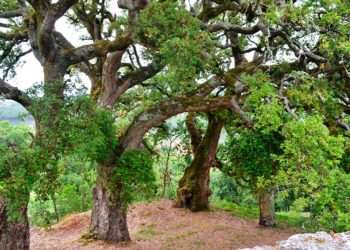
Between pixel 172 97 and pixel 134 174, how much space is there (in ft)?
6.98

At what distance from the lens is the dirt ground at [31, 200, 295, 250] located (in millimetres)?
14716

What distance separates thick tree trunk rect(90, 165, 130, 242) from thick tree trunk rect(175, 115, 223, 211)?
4669mm

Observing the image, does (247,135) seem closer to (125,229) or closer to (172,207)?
(125,229)

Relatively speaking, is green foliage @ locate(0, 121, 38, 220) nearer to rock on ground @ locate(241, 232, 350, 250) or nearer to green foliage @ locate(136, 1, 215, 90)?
green foliage @ locate(136, 1, 215, 90)

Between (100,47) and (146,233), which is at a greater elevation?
(100,47)

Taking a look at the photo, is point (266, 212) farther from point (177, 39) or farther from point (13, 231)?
point (177, 39)

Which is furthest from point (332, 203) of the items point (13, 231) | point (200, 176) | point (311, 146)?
point (200, 176)

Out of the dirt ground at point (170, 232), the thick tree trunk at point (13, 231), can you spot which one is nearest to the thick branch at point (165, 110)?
the dirt ground at point (170, 232)

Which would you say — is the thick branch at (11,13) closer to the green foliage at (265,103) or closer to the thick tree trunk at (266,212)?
the green foliage at (265,103)

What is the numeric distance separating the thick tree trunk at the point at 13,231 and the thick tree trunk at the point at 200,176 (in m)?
8.40

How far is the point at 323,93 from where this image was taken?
10438 mm

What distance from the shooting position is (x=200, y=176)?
18516 mm

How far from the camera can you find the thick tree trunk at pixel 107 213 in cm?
1384

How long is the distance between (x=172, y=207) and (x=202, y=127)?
3358 mm
